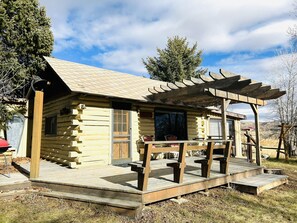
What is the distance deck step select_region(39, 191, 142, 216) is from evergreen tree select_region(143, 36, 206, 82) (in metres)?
23.2

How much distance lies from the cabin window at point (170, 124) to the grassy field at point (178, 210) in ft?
15.4

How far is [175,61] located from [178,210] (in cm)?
2437

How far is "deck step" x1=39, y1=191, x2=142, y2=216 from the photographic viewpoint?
143 inches

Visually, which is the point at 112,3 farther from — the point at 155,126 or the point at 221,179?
the point at 221,179

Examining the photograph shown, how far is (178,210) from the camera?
13.2ft

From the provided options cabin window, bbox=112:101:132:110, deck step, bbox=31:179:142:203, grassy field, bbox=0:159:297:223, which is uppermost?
cabin window, bbox=112:101:132:110

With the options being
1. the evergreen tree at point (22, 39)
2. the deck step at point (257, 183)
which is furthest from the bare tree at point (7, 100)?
the deck step at point (257, 183)

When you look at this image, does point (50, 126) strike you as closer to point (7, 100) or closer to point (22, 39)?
point (7, 100)

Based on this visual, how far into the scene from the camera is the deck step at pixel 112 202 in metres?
3.62

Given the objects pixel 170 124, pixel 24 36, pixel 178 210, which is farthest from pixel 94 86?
pixel 24 36

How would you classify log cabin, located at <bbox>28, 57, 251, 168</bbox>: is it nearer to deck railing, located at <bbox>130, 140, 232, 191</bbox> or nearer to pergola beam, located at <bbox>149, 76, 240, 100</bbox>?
pergola beam, located at <bbox>149, 76, 240, 100</bbox>

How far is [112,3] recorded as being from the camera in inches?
475

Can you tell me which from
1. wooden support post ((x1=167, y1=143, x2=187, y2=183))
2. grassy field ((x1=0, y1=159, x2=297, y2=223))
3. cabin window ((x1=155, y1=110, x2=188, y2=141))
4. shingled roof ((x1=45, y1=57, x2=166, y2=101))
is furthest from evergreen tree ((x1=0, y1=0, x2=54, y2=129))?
wooden support post ((x1=167, y1=143, x2=187, y2=183))

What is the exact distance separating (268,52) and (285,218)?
18.7 meters
